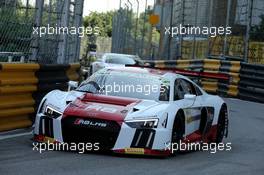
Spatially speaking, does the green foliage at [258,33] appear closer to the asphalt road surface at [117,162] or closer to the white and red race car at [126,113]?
the asphalt road surface at [117,162]

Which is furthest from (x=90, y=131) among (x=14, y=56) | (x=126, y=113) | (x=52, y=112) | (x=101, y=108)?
(x=14, y=56)

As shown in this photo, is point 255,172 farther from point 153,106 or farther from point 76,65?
point 76,65

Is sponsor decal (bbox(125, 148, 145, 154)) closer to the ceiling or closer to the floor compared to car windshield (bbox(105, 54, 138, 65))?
closer to the floor

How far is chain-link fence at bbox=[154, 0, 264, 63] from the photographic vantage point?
79.5ft

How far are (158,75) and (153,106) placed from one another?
4.37ft

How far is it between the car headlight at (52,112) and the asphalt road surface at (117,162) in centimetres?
51

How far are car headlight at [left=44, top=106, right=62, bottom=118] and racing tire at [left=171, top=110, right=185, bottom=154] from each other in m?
1.59

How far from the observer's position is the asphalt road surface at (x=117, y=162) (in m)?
7.77

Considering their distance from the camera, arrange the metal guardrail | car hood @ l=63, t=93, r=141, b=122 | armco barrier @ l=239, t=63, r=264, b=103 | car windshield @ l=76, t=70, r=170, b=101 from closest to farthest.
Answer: car hood @ l=63, t=93, r=141, b=122 → car windshield @ l=76, t=70, r=170, b=101 → the metal guardrail → armco barrier @ l=239, t=63, r=264, b=103

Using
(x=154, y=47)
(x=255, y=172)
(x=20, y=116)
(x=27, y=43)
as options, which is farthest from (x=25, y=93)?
(x=154, y=47)

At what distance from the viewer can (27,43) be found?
42.0 ft

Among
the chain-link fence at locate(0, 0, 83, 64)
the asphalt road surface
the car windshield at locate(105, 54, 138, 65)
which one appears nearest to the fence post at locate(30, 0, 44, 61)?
the chain-link fence at locate(0, 0, 83, 64)

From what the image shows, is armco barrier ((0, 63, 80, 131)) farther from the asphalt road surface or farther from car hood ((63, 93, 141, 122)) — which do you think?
car hood ((63, 93, 141, 122))

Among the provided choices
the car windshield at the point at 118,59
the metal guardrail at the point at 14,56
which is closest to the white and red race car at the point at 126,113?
the metal guardrail at the point at 14,56
